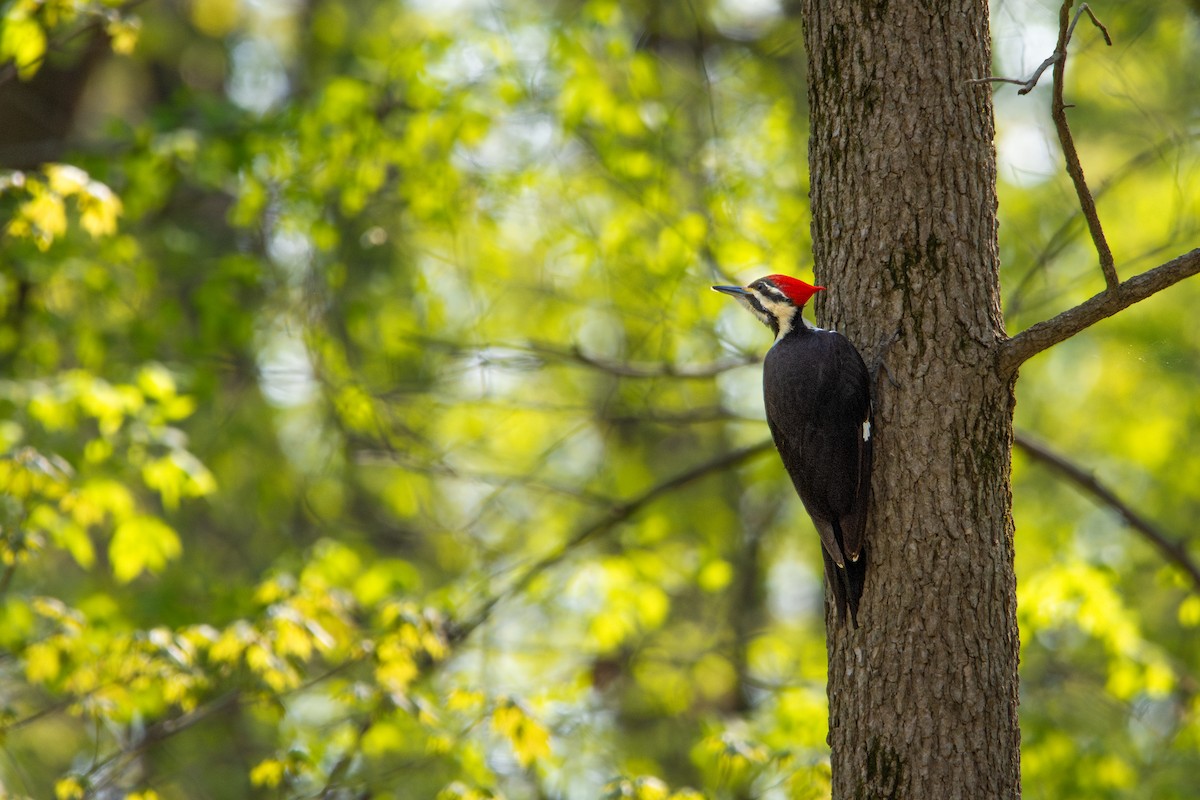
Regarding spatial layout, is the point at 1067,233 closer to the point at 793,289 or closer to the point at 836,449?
the point at 793,289

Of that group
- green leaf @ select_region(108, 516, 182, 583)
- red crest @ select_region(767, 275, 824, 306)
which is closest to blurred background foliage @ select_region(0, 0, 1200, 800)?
green leaf @ select_region(108, 516, 182, 583)

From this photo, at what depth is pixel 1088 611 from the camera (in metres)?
4.91

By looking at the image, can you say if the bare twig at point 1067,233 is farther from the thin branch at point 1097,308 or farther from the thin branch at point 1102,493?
the thin branch at point 1097,308


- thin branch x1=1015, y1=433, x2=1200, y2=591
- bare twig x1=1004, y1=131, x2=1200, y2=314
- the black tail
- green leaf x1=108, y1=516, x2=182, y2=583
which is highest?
bare twig x1=1004, y1=131, x2=1200, y2=314

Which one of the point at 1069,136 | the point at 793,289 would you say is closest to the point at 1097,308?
the point at 1069,136

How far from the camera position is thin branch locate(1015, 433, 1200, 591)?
4.22 meters

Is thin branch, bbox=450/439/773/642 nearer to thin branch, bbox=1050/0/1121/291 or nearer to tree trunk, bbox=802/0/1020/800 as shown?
tree trunk, bbox=802/0/1020/800

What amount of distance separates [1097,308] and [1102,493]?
7.38ft

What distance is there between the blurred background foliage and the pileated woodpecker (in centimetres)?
137

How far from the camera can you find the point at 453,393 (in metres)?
5.41

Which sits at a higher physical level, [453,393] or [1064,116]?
[453,393]

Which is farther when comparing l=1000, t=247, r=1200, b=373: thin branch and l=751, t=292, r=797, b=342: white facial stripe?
l=751, t=292, r=797, b=342: white facial stripe

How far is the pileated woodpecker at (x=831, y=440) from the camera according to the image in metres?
2.48

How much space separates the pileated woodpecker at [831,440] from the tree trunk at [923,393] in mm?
43
